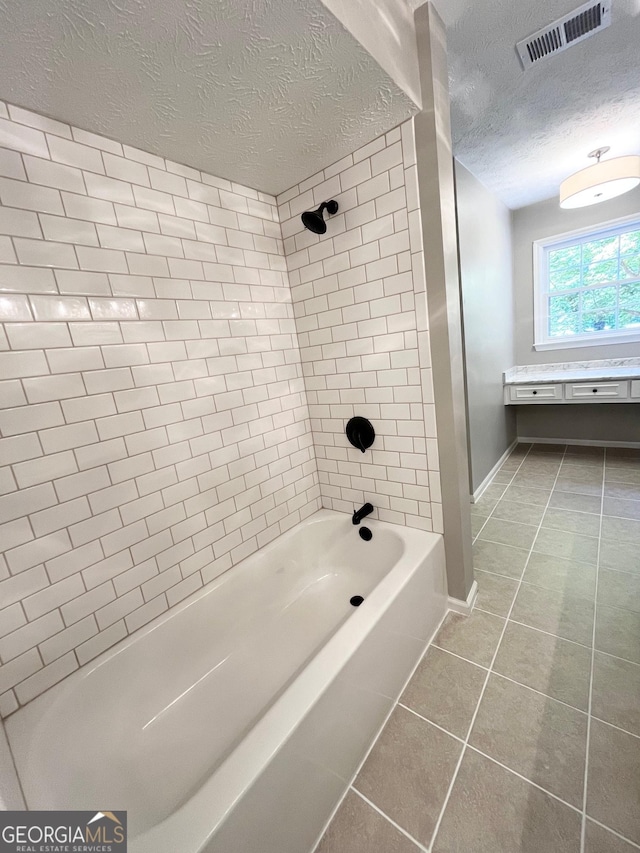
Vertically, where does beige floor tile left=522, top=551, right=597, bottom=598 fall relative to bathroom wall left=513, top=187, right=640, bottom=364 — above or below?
below

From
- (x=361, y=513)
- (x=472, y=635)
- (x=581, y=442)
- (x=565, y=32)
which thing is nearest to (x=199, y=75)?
(x=565, y=32)

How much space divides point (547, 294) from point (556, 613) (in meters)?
3.39

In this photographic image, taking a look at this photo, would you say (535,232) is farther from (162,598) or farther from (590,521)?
(162,598)

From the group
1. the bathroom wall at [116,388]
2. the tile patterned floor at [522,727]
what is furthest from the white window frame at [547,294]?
the bathroom wall at [116,388]

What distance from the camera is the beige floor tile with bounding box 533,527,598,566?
1.96 metres

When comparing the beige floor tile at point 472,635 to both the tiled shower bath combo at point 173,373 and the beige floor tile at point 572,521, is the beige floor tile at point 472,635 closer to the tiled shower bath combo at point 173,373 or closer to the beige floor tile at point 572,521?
the tiled shower bath combo at point 173,373

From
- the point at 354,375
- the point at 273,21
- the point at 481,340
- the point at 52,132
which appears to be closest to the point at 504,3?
the point at 273,21

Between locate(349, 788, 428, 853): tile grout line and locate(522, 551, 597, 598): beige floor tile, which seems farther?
locate(522, 551, 597, 598): beige floor tile

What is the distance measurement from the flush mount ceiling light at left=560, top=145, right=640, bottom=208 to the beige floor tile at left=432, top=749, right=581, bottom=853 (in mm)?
3129

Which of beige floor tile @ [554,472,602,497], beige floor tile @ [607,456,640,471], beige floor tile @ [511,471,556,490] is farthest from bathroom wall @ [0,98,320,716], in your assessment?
beige floor tile @ [607,456,640,471]

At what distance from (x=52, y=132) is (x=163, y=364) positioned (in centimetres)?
78

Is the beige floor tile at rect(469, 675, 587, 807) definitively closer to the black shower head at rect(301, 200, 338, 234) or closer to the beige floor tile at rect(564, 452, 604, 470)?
the black shower head at rect(301, 200, 338, 234)

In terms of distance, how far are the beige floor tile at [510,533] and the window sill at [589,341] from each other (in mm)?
2301

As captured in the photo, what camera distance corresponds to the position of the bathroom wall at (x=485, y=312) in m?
2.46
